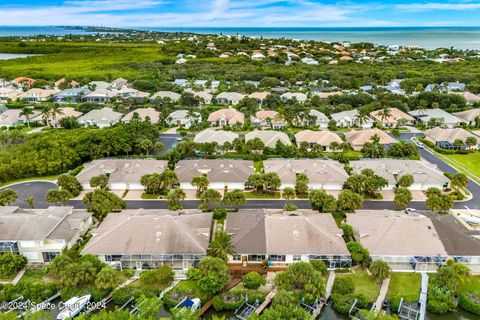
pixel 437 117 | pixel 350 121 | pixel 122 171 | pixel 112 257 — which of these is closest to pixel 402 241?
pixel 112 257

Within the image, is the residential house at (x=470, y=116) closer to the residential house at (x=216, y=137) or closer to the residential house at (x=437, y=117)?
the residential house at (x=437, y=117)

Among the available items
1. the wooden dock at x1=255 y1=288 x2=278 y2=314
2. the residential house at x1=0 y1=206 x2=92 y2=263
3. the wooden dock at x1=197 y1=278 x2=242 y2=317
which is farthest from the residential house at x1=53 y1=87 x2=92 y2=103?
the wooden dock at x1=255 y1=288 x2=278 y2=314

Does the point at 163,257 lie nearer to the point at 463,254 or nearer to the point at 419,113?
the point at 463,254

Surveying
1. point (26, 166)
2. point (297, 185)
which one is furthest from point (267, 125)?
point (26, 166)

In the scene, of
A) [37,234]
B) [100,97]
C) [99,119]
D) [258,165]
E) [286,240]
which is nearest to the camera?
[37,234]

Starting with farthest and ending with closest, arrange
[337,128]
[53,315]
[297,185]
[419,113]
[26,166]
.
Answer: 1. [419,113]
2. [337,128]
3. [26,166]
4. [297,185]
5. [53,315]

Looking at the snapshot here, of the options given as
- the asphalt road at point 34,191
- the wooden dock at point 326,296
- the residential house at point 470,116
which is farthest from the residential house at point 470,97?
the asphalt road at point 34,191

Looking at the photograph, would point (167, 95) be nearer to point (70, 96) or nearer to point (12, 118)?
point (70, 96)
